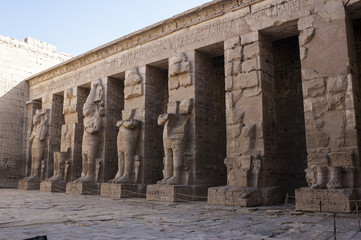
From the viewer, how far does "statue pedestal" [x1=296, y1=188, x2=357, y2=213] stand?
5.54 m

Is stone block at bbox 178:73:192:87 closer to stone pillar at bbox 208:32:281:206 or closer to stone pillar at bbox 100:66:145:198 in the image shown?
stone pillar at bbox 208:32:281:206

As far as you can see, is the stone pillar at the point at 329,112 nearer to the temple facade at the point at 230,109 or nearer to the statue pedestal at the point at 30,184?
the temple facade at the point at 230,109

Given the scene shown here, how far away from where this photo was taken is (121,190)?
9.16 metres

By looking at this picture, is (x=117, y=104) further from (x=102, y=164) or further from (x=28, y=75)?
(x=28, y=75)

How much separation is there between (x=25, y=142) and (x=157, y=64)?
8.13 m

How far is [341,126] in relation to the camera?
6.29 m

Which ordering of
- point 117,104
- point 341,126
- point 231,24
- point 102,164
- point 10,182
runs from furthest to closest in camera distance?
1. point 10,182
2. point 117,104
3. point 102,164
4. point 231,24
5. point 341,126

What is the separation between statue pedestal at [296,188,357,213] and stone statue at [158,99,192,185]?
3068 mm

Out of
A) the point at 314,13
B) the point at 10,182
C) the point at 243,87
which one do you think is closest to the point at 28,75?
the point at 10,182

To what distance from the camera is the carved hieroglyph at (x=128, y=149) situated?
952 cm

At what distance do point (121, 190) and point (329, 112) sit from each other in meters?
5.44

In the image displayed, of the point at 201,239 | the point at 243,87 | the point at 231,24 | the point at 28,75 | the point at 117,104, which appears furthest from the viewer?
the point at 28,75

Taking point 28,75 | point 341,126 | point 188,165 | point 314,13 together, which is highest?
point 28,75

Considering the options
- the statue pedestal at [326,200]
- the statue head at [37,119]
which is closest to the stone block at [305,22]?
the statue pedestal at [326,200]
